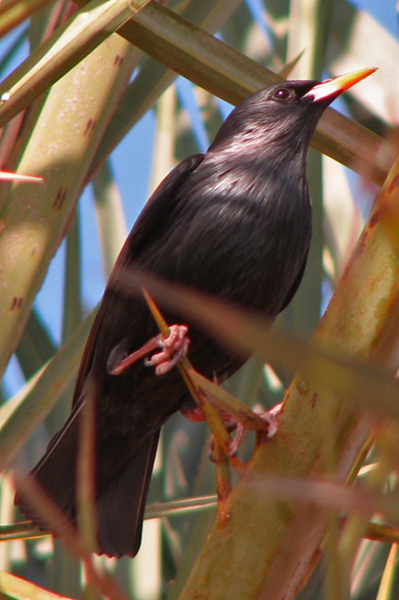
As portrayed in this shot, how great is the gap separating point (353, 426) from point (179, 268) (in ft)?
4.56

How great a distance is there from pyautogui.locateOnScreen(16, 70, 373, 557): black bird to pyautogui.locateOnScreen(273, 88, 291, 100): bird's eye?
127mm

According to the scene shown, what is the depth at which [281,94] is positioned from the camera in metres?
2.90

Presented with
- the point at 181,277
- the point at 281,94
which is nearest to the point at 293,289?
the point at 181,277

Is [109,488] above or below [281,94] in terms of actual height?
below

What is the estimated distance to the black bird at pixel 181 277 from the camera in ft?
7.23

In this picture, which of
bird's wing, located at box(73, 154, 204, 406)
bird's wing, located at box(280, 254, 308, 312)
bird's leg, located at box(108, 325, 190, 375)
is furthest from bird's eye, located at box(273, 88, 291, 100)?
bird's leg, located at box(108, 325, 190, 375)

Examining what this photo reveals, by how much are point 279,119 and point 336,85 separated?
356mm

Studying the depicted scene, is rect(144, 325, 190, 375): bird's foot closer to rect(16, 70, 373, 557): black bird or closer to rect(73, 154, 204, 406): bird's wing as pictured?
rect(16, 70, 373, 557): black bird

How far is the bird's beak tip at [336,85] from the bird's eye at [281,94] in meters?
0.10

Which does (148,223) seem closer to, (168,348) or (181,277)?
(181,277)

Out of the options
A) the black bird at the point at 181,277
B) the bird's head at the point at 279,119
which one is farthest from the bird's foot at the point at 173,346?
the bird's head at the point at 279,119

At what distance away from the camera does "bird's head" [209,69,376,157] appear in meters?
2.68

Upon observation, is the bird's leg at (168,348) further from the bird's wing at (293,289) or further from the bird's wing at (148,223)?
the bird's wing at (293,289)

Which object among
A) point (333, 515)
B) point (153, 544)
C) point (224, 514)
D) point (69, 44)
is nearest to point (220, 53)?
point (69, 44)
